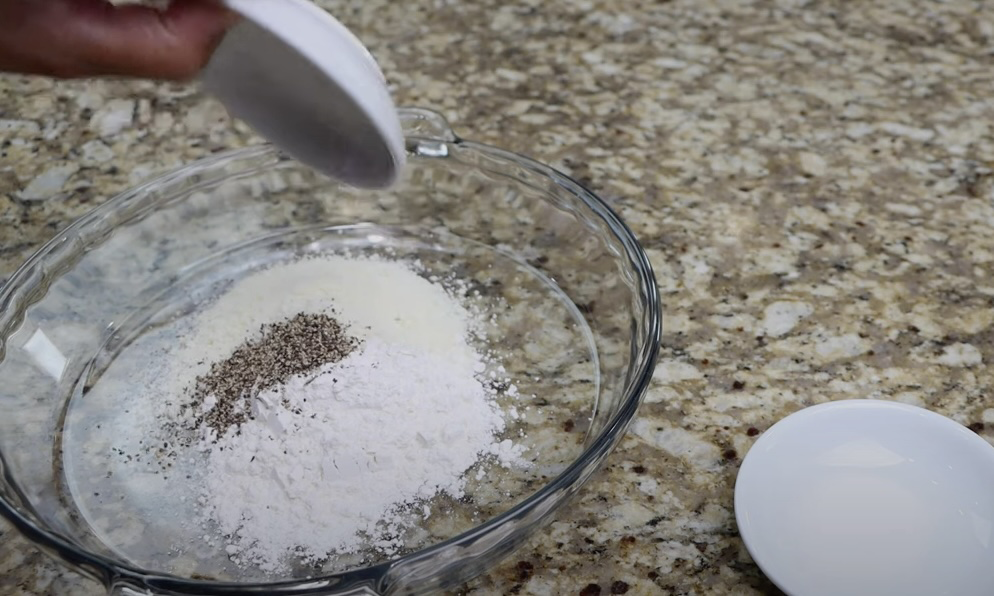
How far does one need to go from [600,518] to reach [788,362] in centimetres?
29

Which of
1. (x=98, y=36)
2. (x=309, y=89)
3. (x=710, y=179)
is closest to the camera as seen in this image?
(x=98, y=36)

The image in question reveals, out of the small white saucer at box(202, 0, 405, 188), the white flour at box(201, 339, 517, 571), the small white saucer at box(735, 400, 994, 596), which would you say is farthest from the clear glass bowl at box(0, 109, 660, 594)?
the small white saucer at box(202, 0, 405, 188)

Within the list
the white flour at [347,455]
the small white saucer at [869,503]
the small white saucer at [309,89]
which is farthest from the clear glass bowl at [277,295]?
the small white saucer at [309,89]

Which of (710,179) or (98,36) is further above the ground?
(98,36)

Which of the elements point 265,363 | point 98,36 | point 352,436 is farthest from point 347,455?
point 98,36

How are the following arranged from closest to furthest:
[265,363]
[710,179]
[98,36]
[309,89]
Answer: [98,36] → [309,89] → [265,363] → [710,179]

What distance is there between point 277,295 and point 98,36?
0.39 meters

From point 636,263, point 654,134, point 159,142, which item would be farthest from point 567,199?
point 159,142

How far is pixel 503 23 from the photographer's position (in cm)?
152

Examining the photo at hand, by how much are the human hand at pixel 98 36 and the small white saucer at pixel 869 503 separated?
58cm

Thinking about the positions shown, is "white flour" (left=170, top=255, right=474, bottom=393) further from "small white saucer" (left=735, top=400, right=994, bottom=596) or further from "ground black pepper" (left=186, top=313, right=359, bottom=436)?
"small white saucer" (left=735, top=400, right=994, bottom=596)

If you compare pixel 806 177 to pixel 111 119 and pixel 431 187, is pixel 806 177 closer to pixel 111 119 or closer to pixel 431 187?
pixel 431 187

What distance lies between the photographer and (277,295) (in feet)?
3.30

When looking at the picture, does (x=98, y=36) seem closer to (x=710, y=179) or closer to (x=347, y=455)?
(x=347, y=455)
